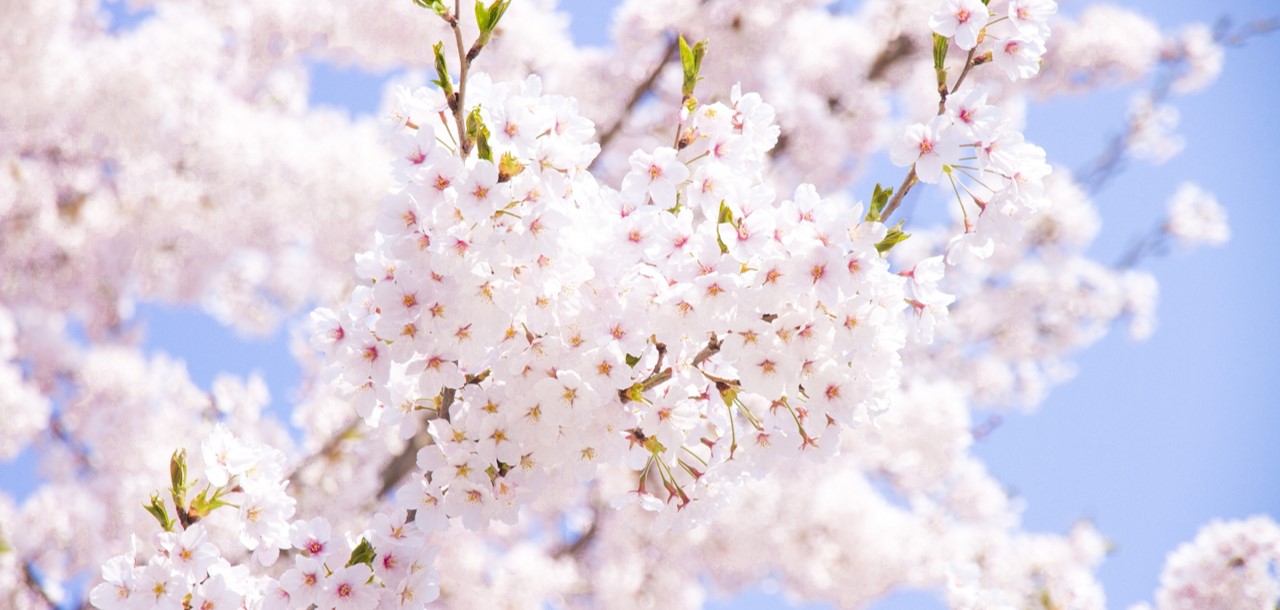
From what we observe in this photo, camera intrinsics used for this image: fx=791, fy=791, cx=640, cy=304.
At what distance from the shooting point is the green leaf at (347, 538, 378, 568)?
167 centimetres

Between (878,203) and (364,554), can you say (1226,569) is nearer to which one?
(878,203)

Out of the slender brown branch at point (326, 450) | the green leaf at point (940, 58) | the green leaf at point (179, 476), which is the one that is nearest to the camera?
the green leaf at point (940, 58)

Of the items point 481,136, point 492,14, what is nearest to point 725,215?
point 481,136

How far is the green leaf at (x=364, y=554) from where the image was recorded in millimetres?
1672

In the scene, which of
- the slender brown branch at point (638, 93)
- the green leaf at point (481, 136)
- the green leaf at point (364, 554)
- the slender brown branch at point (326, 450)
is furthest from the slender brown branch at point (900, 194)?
the slender brown branch at point (326, 450)

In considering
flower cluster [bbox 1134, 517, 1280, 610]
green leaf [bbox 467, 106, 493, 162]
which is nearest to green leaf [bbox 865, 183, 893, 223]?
green leaf [bbox 467, 106, 493, 162]

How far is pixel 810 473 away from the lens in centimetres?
620

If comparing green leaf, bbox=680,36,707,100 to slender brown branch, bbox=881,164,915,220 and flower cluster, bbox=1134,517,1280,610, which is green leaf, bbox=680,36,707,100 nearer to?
slender brown branch, bbox=881,164,915,220

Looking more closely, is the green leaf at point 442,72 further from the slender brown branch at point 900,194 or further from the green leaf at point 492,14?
the slender brown branch at point 900,194

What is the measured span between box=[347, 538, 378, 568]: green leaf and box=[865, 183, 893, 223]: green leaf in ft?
4.00

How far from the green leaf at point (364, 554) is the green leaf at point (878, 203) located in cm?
122

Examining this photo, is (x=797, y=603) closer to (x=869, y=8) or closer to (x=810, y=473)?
(x=810, y=473)

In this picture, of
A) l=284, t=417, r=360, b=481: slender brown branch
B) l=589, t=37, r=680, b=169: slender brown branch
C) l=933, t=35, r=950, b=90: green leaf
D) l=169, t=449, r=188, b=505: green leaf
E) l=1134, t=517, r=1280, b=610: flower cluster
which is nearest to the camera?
l=933, t=35, r=950, b=90: green leaf

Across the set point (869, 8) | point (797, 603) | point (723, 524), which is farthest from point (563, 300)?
point (797, 603)
